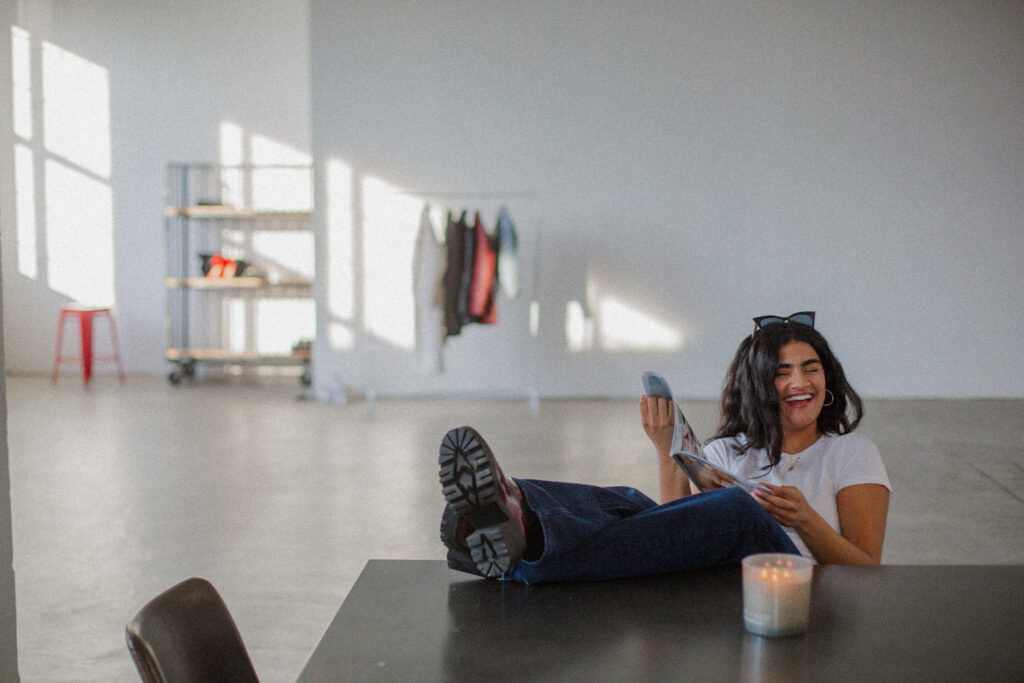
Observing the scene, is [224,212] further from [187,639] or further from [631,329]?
[187,639]

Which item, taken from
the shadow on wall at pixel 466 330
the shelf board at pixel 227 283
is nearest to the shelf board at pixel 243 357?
the shelf board at pixel 227 283

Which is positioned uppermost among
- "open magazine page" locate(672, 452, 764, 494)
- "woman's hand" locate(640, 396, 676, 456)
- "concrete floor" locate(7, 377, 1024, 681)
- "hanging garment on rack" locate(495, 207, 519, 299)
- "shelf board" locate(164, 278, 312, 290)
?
"hanging garment on rack" locate(495, 207, 519, 299)

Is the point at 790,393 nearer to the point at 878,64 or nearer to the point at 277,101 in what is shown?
the point at 878,64

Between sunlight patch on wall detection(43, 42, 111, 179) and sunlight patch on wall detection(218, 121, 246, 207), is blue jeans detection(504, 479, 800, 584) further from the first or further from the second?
sunlight patch on wall detection(43, 42, 111, 179)

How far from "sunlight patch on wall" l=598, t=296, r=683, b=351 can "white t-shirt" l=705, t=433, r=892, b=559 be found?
5.09 m

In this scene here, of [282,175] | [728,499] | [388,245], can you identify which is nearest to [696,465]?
[728,499]

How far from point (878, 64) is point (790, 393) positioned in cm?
569

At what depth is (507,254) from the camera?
244 inches

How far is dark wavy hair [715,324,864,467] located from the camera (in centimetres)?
178

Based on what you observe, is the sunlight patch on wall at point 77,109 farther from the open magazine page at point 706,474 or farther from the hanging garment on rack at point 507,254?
the open magazine page at point 706,474

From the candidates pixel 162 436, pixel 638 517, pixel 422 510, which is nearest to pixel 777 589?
pixel 638 517

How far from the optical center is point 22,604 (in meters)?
2.81

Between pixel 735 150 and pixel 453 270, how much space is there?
2.21 meters

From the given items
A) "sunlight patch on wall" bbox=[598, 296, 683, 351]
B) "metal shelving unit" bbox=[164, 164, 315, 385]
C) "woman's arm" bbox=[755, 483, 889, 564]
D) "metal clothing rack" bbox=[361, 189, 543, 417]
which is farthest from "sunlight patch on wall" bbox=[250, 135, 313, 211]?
"woman's arm" bbox=[755, 483, 889, 564]
